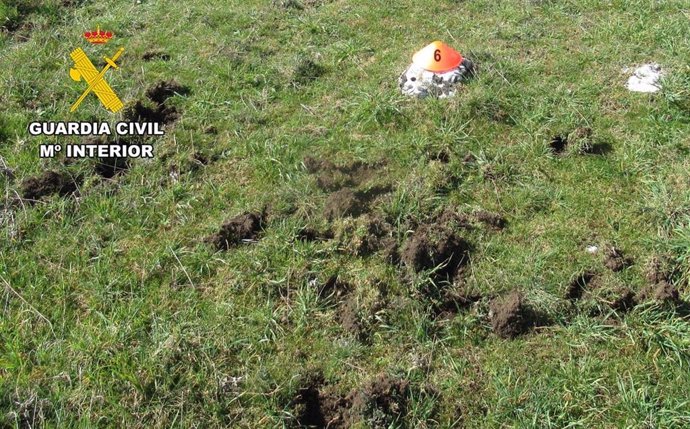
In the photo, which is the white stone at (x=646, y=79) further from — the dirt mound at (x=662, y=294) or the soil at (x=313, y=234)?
the soil at (x=313, y=234)

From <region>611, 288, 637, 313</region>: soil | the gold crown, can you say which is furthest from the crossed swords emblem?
<region>611, 288, 637, 313</region>: soil

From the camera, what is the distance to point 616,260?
3668 millimetres

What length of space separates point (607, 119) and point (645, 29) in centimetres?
148

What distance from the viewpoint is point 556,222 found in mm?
3994

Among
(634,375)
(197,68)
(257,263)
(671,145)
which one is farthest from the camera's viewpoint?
(197,68)

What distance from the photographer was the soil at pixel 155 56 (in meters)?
5.75

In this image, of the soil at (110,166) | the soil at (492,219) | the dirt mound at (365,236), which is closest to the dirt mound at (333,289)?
the dirt mound at (365,236)

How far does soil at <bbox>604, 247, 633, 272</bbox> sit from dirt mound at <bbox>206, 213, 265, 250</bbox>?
6.44 feet

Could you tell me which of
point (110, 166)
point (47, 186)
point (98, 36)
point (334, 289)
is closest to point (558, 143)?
point (334, 289)

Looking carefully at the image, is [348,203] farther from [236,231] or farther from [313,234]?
[236,231]

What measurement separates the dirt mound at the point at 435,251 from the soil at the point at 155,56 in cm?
307

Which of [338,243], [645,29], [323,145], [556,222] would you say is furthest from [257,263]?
[645,29]

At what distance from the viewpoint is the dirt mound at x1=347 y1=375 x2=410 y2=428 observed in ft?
9.85

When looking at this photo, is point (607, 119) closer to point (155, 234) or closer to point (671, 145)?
point (671, 145)
